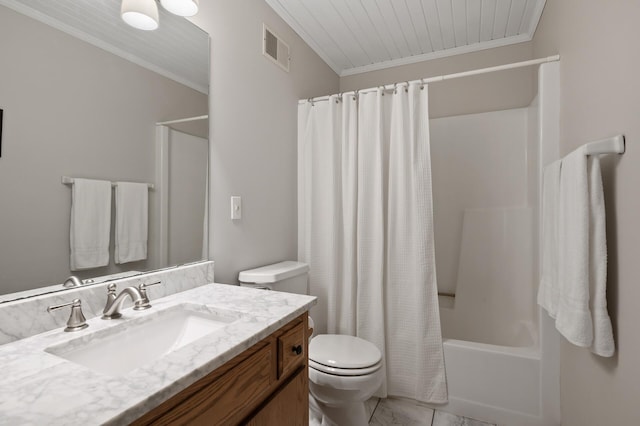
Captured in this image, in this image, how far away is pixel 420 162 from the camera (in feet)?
6.05

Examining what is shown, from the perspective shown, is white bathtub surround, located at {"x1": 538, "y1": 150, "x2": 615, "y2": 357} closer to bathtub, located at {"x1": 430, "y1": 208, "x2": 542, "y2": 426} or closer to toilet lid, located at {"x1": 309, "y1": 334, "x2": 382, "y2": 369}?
bathtub, located at {"x1": 430, "y1": 208, "x2": 542, "y2": 426}

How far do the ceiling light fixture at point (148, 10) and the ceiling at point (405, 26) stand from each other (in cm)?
78

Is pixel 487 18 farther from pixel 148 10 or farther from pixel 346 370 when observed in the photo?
pixel 346 370

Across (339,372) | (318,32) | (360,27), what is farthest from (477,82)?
(339,372)

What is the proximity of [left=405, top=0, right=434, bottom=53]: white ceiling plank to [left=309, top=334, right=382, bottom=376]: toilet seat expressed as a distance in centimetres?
202

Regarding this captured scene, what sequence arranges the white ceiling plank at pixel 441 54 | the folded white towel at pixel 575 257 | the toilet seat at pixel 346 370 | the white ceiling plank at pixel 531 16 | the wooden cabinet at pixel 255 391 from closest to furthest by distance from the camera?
the wooden cabinet at pixel 255 391 < the folded white towel at pixel 575 257 < the toilet seat at pixel 346 370 < the white ceiling plank at pixel 531 16 < the white ceiling plank at pixel 441 54

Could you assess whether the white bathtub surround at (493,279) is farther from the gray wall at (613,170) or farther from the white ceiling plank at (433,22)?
the white ceiling plank at (433,22)

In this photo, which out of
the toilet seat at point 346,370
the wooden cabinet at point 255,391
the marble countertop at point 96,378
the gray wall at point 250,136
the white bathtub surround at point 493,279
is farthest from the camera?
the white bathtub surround at point 493,279

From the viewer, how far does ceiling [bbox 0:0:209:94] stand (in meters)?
0.96

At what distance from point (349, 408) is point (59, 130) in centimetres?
156

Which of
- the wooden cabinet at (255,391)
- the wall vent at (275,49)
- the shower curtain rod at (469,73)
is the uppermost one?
the wall vent at (275,49)

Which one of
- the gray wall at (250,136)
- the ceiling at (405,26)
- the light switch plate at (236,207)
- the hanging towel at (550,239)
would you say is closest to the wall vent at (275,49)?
the gray wall at (250,136)

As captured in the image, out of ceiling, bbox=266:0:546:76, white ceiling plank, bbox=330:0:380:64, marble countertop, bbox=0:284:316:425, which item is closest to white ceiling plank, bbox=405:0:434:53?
ceiling, bbox=266:0:546:76

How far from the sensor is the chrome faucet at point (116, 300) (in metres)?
0.98
